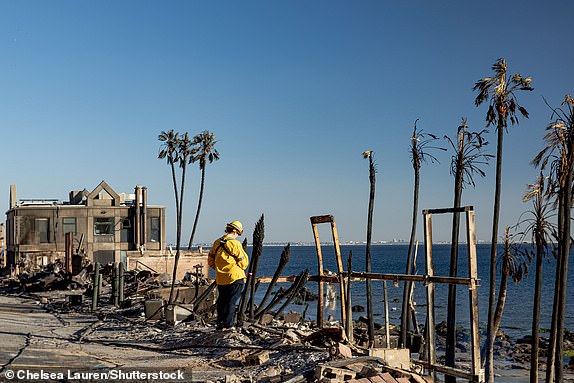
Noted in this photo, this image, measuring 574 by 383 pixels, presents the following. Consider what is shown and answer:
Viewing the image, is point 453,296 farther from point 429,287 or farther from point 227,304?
point 429,287

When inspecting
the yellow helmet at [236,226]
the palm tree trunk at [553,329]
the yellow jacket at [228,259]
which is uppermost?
the yellow helmet at [236,226]

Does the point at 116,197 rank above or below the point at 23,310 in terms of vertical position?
above

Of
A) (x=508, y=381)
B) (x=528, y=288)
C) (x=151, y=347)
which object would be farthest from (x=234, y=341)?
(x=528, y=288)

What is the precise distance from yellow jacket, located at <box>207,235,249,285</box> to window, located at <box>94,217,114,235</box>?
50220 millimetres

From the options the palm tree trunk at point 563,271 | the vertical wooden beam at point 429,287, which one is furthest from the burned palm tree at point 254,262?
the palm tree trunk at point 563,271

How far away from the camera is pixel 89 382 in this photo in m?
7.77

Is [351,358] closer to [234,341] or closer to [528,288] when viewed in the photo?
[234,341]

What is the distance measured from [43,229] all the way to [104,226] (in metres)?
5.11

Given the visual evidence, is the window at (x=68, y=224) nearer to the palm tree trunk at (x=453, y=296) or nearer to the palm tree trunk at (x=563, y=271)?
the palm tree trunk at (x=453, y=296)

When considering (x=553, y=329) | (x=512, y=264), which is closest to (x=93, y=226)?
(x=512, y=264)

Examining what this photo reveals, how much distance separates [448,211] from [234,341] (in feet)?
12.3

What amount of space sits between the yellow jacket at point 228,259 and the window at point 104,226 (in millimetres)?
50220

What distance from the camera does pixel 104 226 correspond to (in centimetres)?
5975

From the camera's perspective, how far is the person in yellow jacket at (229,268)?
11508 millimetres
